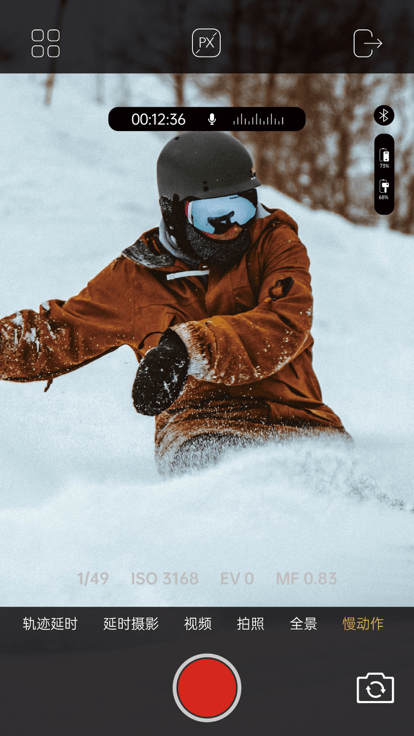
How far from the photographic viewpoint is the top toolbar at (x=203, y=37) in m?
0.97

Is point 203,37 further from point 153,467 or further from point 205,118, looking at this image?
point 153,467

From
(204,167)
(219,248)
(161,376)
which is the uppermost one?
(204,167)

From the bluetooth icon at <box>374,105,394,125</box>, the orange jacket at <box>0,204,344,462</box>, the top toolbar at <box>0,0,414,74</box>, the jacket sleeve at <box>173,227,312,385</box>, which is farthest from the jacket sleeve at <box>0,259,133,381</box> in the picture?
the bluetooth icon at <box>374,105,394,125</box>

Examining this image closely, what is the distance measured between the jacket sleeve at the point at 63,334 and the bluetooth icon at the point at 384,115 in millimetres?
538

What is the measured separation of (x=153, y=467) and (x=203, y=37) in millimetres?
749

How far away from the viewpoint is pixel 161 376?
1007 mm

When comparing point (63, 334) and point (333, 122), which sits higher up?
point (333, 122)

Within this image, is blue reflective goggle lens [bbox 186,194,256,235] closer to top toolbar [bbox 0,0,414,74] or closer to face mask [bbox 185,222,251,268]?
face mask [bbox 185,222,251,268]
